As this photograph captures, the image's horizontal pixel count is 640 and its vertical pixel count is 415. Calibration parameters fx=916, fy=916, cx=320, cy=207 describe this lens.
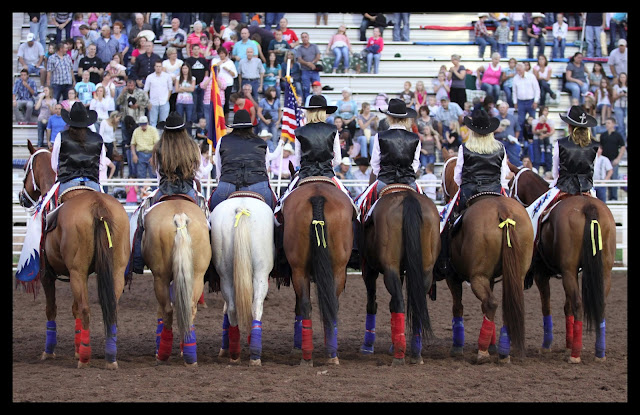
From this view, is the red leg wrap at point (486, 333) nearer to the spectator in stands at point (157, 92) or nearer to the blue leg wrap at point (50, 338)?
the blue leg wrap at point (50, 338)

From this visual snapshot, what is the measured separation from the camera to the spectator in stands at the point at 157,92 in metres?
20.5

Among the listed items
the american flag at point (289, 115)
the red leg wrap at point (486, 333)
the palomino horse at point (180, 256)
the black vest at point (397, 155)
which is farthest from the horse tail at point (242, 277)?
the american flag at point (289, 115)

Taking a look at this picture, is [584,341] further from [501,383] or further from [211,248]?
[211,248]

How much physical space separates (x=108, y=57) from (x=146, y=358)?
13370 mm

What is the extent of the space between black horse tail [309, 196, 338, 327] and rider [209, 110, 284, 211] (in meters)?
0.98

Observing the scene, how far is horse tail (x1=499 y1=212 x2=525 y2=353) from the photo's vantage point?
9.64 m

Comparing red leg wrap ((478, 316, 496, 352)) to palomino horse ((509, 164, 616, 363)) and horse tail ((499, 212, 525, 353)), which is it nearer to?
horse tail ((499, 212, 525, 353))

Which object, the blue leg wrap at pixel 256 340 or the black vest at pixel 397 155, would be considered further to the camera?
the black vest at pixel 397 155

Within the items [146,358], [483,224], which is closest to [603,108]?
[483,224]

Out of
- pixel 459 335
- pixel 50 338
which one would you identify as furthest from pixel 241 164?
pixel 459 335

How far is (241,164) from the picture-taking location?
10.2m

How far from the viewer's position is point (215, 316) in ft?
44.1

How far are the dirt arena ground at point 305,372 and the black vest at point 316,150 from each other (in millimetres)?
2096

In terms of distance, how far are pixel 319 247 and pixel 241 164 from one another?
1470mm
